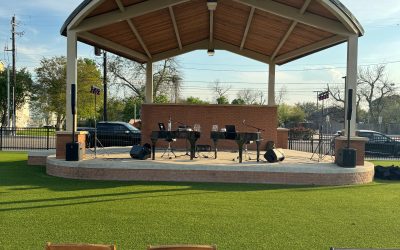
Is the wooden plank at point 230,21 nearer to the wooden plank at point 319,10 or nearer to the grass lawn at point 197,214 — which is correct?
the wooden plank at point 319,10

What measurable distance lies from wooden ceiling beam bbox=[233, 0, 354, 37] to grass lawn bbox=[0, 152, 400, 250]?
4.23m

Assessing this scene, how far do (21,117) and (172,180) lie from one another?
5366 cm

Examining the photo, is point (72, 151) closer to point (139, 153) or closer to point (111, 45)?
point (139, 153)

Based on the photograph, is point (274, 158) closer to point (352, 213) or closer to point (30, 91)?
point (352, 213)

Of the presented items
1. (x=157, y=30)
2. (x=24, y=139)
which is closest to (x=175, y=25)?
(x=157, y=30)

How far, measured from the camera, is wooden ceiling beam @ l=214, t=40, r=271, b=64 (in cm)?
1622

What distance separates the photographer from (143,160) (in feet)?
35.3

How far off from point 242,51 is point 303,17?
5.93 m

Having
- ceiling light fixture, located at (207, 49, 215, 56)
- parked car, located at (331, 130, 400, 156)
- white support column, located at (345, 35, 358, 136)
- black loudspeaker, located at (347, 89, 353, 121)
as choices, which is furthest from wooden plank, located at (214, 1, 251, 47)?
parked car, located at (331, 130, 400, 156)

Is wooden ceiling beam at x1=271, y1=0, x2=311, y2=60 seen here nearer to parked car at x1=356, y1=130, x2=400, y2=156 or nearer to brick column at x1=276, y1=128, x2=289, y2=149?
brick column at x1=276, y1=128, x2=289, y2=149

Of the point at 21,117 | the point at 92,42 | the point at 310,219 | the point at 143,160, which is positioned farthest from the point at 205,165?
the point at 21,117

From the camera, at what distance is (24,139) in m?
23.6

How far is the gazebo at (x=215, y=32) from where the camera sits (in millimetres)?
10336

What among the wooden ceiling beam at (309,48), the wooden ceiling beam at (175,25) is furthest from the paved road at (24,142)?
the wooden ceiling beam at (309,48)
